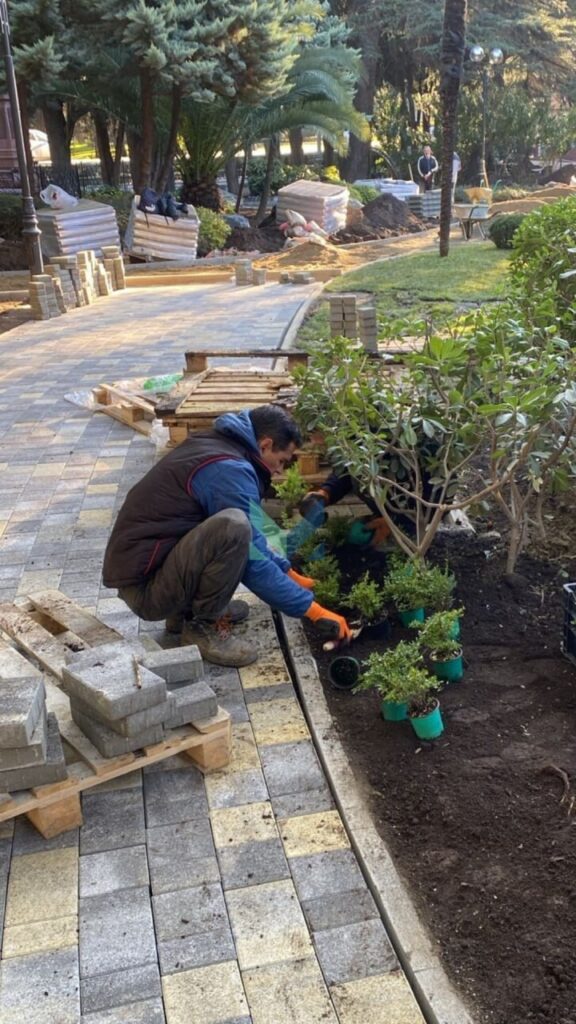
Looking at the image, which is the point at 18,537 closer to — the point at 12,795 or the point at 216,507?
the point at 216,507

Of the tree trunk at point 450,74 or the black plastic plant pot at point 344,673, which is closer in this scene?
the black plastic plant pot at point 344,673

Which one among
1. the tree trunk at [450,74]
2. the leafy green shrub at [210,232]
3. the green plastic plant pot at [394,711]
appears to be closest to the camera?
the green plastic plant pot at [394,711]

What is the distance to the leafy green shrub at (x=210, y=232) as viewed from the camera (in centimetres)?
2314

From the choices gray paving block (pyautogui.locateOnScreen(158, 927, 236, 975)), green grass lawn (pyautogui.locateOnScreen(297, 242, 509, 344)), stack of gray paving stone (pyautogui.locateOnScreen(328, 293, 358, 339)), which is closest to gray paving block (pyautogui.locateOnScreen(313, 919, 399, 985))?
gray paving block (pyautogui.locateOnScreen(158, 927, 236, 975))

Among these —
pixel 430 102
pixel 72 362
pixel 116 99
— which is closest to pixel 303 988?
pixel 72 362

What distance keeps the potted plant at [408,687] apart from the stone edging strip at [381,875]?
1.02 ft

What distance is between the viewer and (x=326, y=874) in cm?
315

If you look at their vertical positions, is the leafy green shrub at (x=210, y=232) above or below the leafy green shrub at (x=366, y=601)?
above

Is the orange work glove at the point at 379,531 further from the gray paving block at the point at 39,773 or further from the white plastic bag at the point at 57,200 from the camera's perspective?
the white plastic bag at the point at 57,200

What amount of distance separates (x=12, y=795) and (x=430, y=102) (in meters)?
44.1

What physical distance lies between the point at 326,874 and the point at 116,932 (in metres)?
0.73

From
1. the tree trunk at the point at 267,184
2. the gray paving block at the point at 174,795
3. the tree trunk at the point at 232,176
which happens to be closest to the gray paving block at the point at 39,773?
the gray paving block at the point at 174,795

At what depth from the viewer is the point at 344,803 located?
136 inches

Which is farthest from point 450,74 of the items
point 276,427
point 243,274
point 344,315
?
point 276,427
